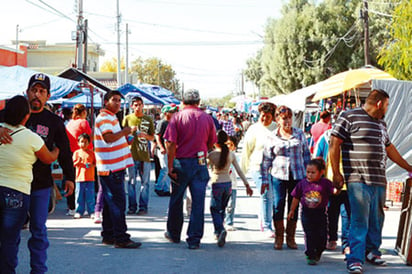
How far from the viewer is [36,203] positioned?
599 cm

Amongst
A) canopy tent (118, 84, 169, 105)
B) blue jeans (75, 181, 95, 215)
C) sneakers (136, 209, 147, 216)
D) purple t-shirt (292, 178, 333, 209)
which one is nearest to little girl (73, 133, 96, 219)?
blue jeans (75, 181, 95, 215)

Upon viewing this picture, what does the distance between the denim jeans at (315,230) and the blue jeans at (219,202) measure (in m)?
1.48

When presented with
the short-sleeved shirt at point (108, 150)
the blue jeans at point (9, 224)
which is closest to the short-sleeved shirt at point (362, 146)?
the short-sleeved shirt at point (108, 150)

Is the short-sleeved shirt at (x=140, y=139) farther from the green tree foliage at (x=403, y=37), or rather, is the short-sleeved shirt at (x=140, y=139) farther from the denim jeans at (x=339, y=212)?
the green tree foliage at (x=403, y=37)

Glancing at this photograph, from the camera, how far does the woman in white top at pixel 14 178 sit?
18.1ft

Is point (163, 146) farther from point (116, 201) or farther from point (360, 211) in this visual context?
point (360, 211)

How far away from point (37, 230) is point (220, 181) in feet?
10.9

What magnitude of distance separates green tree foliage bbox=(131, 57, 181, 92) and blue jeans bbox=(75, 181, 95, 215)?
80361mm

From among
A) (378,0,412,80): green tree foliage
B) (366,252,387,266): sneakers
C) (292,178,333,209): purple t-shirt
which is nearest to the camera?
(366,252,387,266): sneakers

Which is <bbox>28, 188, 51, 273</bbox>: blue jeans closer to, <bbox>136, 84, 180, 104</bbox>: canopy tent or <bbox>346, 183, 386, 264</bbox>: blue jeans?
<bbox>346, 183, 386, 264</bbox>: blue jeans

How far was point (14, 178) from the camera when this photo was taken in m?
5.55

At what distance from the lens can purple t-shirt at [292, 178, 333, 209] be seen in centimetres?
740

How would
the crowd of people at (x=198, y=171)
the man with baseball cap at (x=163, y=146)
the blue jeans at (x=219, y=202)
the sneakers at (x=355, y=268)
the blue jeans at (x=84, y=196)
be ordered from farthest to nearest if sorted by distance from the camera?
the man with baseball cap at (x=163, y=146)
the blue jeans at (x=84, y=196)
the blue jeans at (x=219, y=202)
the sneakers at (x=355, y=268)
the crowd of people at (x=198, y=171)

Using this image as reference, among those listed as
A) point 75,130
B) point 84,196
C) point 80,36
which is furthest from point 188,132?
point 80,36
